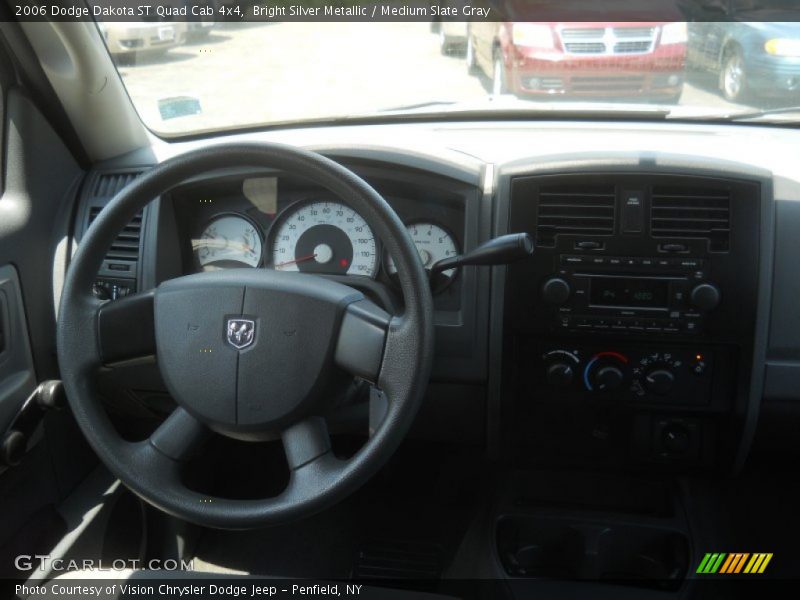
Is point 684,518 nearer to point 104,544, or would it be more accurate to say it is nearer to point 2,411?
point 104,544

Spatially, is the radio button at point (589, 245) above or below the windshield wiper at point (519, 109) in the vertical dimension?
below

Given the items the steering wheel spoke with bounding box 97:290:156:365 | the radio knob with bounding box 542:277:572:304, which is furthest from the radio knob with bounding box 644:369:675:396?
the steering wheel spoke with bounding box 97:290:156:365

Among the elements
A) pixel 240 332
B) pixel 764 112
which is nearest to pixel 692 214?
pixel 764 112

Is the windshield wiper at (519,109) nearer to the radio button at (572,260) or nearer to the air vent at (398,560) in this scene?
the radio button at (572,260)

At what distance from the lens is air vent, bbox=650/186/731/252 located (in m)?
2.00

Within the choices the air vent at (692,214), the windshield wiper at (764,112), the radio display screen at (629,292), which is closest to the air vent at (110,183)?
the radio display screen at (629,292)

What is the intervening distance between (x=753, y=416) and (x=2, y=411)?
193cm

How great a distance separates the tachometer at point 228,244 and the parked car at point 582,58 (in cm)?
81

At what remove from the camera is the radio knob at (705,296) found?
2.00 metres

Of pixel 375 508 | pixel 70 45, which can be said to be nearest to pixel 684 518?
pixel 375 508

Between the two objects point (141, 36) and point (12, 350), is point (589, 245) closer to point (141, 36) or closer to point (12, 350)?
point (141, 36)

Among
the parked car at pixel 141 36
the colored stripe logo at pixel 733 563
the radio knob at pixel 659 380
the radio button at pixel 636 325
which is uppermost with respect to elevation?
the parked car at pixel 141 36

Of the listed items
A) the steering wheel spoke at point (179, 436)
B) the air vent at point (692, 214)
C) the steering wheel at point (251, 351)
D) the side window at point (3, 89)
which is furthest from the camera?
the side window at point (3, 89)

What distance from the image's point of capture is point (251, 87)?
2514 millimetres
